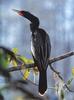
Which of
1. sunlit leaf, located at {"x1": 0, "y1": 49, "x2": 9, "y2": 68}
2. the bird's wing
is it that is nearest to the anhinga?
the bird's wing

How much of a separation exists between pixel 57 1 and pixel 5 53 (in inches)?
315

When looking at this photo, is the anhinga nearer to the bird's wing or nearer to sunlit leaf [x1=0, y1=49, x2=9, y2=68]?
the bird's wing

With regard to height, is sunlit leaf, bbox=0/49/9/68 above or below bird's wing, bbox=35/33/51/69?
above

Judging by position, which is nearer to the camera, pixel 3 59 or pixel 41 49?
pixel 3 59

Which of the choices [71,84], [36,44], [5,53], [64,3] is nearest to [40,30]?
[36,44]

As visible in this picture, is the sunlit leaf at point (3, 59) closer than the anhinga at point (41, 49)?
Yes

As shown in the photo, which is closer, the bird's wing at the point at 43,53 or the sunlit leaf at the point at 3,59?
the sunlit leaf at the point at 3,59

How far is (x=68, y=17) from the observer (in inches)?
312

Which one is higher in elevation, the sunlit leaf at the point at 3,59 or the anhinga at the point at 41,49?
the sunlit leaf at the point at 3,59

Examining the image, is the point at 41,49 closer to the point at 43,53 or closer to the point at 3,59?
the point at 43,53

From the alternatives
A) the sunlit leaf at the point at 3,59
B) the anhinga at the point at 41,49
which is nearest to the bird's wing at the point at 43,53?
the anhinga at the point at 41,49

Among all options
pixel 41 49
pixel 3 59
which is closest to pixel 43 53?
pixel 41 49

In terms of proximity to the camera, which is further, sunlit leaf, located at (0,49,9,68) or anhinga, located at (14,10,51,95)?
anhinga, located at (14,10,51,95)

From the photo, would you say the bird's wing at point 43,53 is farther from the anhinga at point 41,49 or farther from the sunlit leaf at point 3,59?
the sunlit leaf at point 3,59
